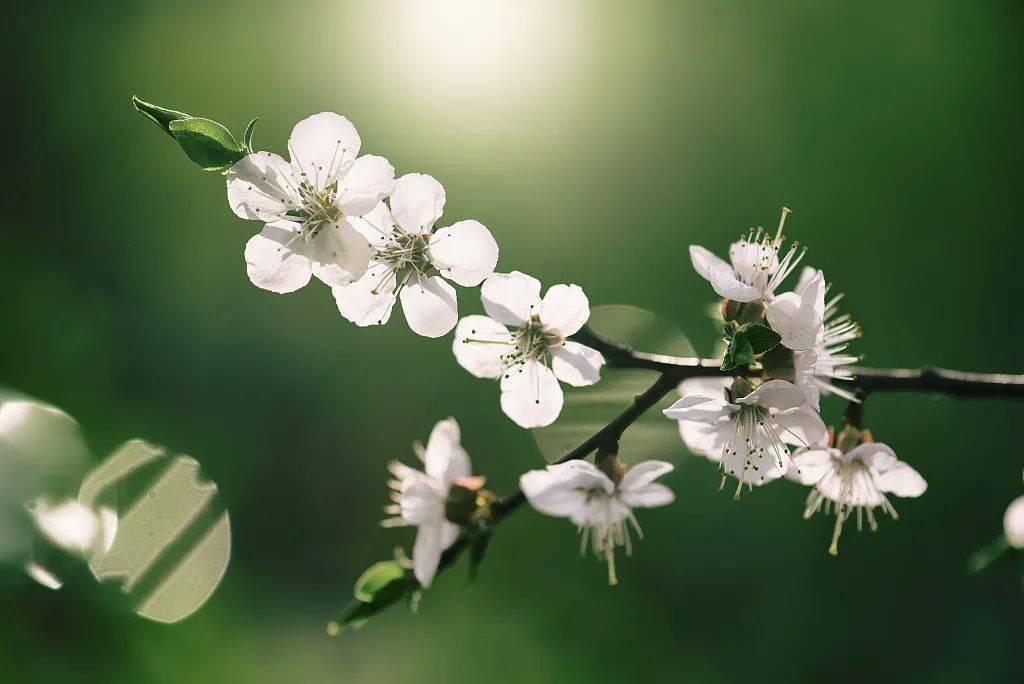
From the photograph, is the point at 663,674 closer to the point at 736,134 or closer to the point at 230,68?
the point at 736,134

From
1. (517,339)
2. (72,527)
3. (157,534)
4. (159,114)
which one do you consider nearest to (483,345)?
(517,339)

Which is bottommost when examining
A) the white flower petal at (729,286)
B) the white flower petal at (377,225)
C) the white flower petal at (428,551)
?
the white flower petal at (428,551)

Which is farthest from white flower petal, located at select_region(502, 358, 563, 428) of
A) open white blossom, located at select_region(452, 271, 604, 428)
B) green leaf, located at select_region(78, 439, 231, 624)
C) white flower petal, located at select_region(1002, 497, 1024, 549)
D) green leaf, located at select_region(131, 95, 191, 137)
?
green leaf, located at select_region(78, 439, 231, 624)

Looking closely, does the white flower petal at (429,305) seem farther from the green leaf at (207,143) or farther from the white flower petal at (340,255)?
the green leaf at (207,143)

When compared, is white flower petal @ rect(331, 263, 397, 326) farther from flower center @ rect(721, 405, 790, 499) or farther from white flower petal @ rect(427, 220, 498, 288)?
flower center @ rect(721, 405, 790, 499)

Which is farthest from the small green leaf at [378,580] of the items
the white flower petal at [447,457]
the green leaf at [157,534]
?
the green leaf at [157,534]
